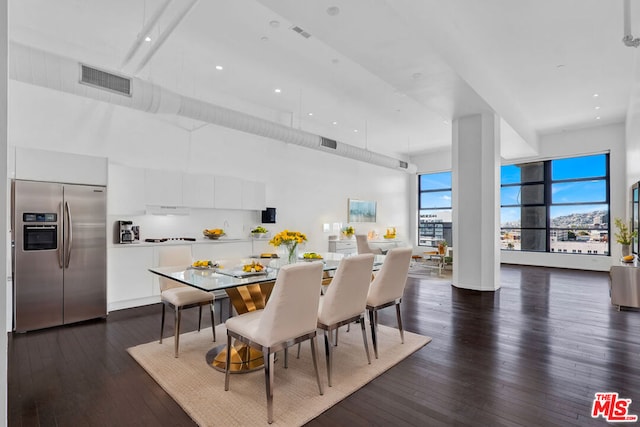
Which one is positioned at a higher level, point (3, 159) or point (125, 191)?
point (125, 191)

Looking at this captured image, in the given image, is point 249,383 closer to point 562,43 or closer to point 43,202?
point 43,202

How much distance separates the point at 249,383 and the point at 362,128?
22.1 feet

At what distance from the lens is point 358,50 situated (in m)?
3.74

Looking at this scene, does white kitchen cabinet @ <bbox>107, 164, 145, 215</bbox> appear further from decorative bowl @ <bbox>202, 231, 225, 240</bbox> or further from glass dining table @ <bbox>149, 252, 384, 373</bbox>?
glass dining table @ <bbox>149, 252, 384, 373</bbox>

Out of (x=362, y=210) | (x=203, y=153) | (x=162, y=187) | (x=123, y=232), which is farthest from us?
(x=362, y=210)

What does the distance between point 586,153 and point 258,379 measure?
9542mm

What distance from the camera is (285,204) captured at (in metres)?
7.43

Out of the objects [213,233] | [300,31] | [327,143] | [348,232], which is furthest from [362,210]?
[300,31]

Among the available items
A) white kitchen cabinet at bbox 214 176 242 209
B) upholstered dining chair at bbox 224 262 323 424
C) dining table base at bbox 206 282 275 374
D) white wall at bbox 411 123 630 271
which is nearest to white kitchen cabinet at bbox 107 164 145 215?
white kitchen cabinet at bbox 214 176 242 209

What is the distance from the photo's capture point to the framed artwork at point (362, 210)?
928 cm

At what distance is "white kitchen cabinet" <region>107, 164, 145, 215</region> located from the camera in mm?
4906

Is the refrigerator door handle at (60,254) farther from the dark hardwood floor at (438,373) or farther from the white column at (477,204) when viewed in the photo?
the white column at (477,204)

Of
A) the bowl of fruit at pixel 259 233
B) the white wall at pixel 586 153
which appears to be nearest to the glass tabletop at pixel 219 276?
the bowl of fruit at pixel 259 233

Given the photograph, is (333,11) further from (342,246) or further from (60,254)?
(342,246)
